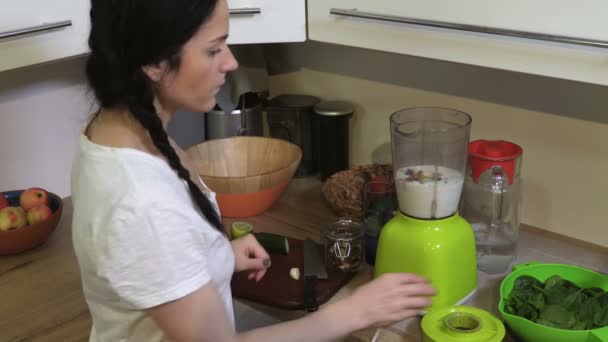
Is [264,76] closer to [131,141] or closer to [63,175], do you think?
[63,175]

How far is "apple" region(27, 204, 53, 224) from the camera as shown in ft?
4.70

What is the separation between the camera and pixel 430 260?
1.15 meters

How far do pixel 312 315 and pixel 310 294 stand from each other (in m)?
0.26

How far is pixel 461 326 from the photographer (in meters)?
1.08

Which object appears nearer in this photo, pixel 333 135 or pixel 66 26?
pixel 66 26

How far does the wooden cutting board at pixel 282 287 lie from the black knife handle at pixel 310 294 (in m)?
0.01

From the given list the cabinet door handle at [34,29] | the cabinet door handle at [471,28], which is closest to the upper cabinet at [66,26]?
the cabinet door handle at [34,29]

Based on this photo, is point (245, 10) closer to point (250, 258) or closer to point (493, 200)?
point (250, 258)

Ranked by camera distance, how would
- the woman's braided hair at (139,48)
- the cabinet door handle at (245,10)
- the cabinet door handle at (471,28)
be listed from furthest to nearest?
the cabinet door handle at (245,10) → the cabinet door handle at (471,28) → the woman's braided hair at (139,48)

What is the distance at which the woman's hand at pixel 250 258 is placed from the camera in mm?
1201

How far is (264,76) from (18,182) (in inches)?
26.6

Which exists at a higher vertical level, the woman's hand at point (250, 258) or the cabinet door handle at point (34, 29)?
the cabinet door handle at point (34, 29)

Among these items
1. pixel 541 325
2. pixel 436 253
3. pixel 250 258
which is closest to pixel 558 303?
pixel 541 325

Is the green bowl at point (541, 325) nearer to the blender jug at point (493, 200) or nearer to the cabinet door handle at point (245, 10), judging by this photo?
the blender jug at point (493, 200)
